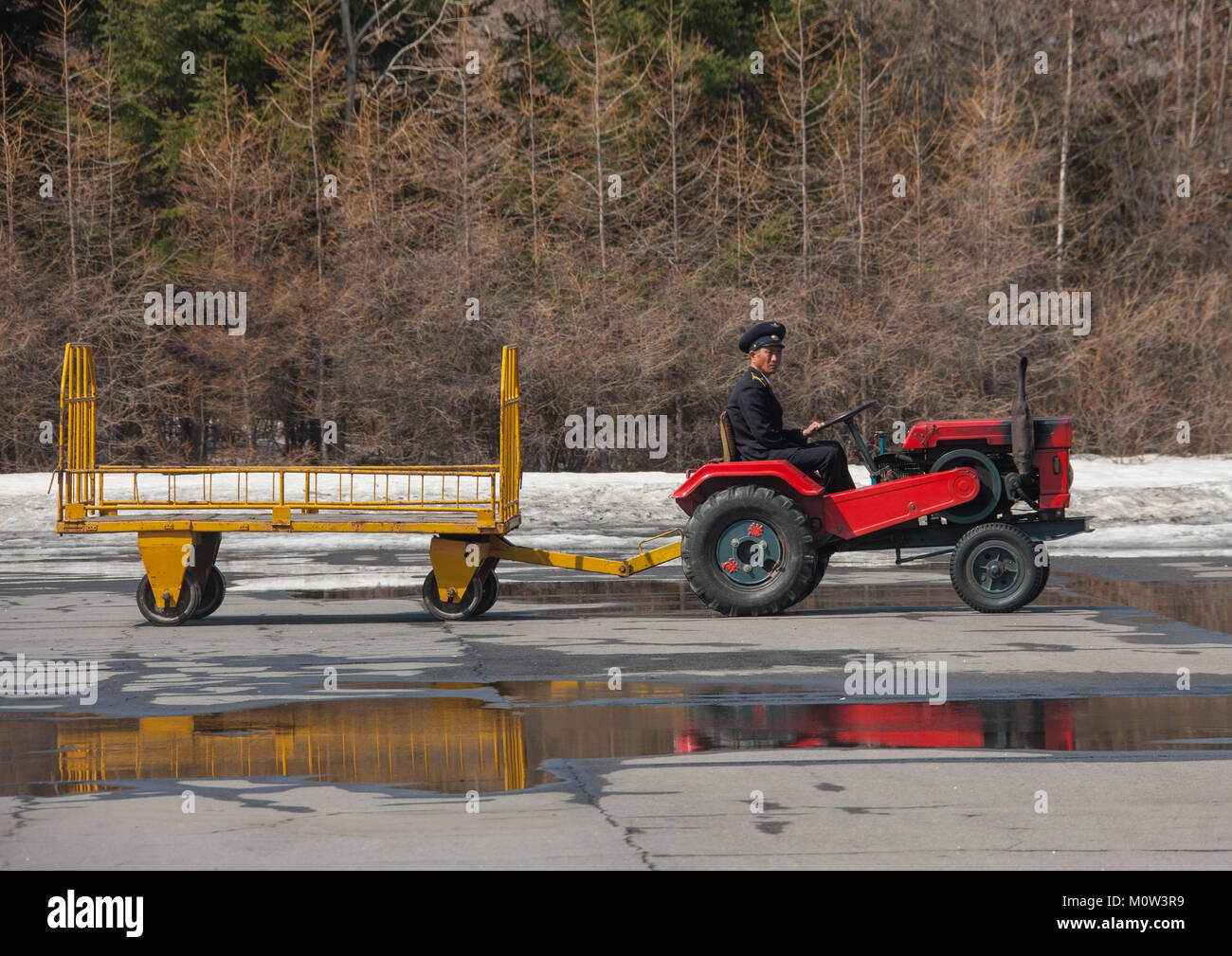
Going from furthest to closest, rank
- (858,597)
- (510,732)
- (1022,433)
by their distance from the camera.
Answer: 1. (858,597)
2. (1022,433)
3. (510,732)

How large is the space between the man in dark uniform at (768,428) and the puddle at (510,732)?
3.75 meters

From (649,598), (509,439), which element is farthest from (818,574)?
(509,439)

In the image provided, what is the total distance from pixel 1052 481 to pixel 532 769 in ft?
22.2

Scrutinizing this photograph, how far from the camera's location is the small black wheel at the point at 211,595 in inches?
483

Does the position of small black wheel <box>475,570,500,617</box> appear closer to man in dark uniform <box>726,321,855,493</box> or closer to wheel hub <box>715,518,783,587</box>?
wheel hub <box>715,518,783,587</box>

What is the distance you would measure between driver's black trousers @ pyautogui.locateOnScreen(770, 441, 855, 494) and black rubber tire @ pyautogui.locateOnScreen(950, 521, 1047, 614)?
1.03 m

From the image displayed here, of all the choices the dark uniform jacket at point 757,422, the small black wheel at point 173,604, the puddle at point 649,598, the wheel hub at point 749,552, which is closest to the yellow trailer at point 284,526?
the small black wheel at point 173,604

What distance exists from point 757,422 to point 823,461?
1.91 ft

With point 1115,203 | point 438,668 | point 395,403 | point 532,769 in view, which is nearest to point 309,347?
point 395,403

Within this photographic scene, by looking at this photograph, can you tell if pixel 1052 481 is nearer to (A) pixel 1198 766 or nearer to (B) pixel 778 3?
(A) pixel 1198 766

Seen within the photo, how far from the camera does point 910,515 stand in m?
11.9

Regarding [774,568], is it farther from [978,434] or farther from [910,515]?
[978,434]

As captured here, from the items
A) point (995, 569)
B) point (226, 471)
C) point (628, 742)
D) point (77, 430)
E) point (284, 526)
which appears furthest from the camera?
point (77, 430)

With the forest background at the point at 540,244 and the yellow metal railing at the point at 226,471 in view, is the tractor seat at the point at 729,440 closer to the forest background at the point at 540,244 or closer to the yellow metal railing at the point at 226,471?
the yellow metal railing at the point at 226,471
